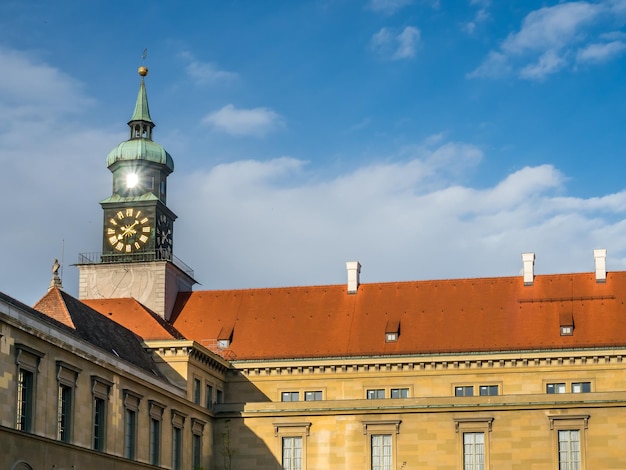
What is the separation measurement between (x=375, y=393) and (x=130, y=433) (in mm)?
19181

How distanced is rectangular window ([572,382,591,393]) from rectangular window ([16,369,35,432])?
34.4 metres

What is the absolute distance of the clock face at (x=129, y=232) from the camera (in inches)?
3118

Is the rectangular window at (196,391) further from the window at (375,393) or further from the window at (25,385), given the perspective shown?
the window at (25,385)

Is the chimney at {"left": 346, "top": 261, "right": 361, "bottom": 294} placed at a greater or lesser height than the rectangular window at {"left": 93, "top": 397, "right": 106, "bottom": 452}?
greater

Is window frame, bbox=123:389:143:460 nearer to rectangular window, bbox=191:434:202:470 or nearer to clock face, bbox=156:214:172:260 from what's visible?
rectangular window, bbox=191:434:202:470

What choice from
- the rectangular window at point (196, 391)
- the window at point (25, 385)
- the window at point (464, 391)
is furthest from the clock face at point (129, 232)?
the window at point (25, 385)

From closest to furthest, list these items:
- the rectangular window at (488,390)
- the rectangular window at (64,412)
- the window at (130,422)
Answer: the rectangular window at (64,412) < the window at (130,422) < the rectangular window at (488,390)

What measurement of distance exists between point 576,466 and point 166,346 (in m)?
23.3

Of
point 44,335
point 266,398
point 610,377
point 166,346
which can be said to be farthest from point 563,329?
point 44,335

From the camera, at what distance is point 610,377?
70.0 metres

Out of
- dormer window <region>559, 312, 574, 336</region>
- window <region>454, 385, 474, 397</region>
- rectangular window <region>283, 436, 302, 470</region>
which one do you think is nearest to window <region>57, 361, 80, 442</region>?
rectangular window <region>283, 436, 302, 470</region>

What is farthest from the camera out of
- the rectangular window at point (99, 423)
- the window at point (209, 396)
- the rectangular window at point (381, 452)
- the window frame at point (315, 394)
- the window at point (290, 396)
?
the window at point (290, 396)

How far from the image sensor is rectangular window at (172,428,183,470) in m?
64.2

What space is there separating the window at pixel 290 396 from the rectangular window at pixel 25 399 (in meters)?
27.7
